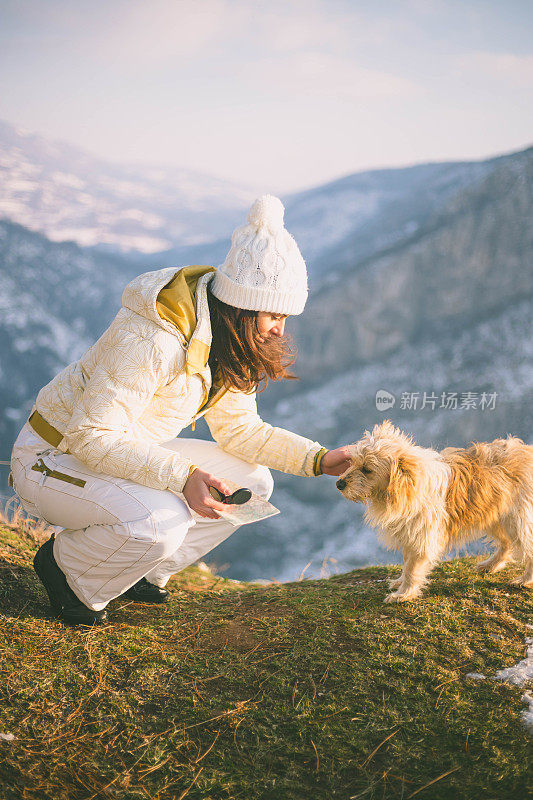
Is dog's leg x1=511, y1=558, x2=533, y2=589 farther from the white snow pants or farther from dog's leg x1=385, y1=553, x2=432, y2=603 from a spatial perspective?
the white snow pants

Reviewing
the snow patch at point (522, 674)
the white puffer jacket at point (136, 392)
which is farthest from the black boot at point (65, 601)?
the snow patch at point (522, 674)

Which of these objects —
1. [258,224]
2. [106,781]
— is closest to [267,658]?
[106,781]

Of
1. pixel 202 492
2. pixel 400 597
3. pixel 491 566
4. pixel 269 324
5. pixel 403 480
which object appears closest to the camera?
pixel 202 492

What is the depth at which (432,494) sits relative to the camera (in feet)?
9.76

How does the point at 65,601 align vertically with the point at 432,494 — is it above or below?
below

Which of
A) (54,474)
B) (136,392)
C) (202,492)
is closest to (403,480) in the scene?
(202,492)

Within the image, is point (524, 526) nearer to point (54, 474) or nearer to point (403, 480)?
point (403, 480)

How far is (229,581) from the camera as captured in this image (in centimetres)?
390

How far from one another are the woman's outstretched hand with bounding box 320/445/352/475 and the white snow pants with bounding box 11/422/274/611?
85cm

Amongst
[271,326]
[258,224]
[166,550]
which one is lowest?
[166,550]

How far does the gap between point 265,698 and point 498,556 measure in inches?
72.2

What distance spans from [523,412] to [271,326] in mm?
13797

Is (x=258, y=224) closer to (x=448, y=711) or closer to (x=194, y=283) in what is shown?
(x=194, y=283)

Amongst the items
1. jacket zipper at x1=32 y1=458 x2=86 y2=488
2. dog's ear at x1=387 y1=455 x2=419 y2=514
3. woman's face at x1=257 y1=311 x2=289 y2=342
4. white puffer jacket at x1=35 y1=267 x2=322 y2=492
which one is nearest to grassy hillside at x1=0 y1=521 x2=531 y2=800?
dog's ear at x1=387 y1=455 x2=419 y2=514
